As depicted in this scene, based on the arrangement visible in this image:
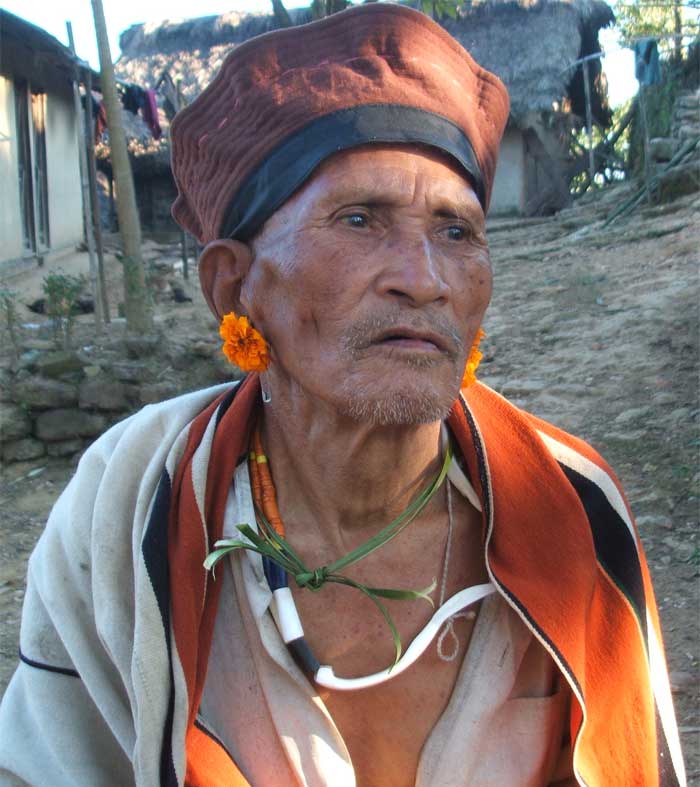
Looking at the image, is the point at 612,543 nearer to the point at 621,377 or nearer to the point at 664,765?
the point at 664,765

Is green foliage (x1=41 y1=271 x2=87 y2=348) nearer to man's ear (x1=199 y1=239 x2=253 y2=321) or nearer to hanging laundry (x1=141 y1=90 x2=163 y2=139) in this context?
man's ear (x1=199 y1=239 x2=253 y2=321)

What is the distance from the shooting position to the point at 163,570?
5.85 ft

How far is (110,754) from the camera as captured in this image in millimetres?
1922

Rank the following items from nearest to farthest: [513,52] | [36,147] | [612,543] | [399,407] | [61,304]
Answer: [399,407]
[612,543]
[61,304]
[36,147]
[513,52]

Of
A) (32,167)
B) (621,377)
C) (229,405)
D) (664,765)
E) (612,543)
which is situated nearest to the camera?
→ (664,765)

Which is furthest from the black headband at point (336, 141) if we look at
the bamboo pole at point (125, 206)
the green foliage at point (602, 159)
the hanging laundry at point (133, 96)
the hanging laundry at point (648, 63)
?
the green foliage at point (602, 159)

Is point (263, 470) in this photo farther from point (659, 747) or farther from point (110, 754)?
point (659, 747)

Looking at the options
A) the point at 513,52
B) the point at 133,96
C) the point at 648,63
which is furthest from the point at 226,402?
the point at 513,52

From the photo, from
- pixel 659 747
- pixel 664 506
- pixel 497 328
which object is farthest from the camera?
pixel 497 328

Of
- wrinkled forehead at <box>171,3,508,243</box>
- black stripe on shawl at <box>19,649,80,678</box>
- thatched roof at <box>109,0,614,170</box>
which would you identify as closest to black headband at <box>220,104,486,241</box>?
wrinkled forehead at <box>171,3,508,243</box>

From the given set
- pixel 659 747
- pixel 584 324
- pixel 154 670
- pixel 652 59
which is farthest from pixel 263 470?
pixel 652 59

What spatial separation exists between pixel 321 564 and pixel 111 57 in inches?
249

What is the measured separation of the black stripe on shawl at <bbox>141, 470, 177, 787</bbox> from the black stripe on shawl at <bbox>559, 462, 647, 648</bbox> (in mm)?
871

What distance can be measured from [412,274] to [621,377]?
401 cm
